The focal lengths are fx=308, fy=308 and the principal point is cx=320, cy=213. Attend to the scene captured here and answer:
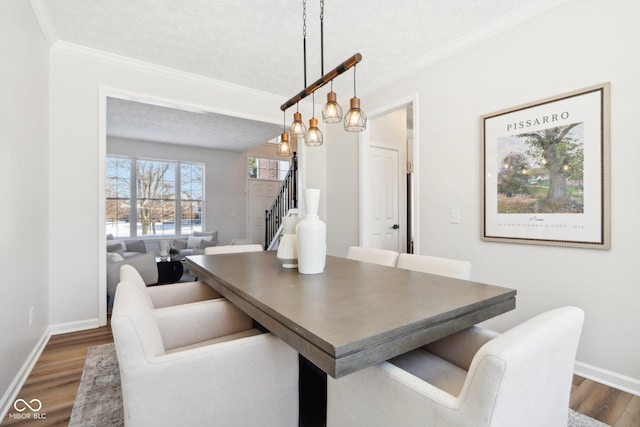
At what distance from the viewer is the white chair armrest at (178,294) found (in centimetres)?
199

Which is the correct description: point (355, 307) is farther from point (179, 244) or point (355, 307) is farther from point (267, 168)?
point (267, 168)

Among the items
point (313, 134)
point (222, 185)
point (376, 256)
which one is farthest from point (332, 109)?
point (222, 185)

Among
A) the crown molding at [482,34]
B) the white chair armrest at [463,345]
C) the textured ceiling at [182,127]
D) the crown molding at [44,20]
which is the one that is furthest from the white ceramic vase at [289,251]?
the textured ceiling at [182,127]

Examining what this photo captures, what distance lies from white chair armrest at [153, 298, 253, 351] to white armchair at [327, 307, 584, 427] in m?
0.74

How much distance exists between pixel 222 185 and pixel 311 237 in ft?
22.0

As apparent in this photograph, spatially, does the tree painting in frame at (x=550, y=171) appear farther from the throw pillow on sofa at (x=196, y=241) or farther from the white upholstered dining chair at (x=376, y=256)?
the throw pillow on sofa at (x=196, y=241)

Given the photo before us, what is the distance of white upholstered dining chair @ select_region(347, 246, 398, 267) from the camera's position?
7.29 ft

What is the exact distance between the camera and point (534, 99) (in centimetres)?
234

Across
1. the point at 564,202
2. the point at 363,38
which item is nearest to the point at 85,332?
the point at 363,38

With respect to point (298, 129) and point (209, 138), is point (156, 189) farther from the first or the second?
point (298, 129)

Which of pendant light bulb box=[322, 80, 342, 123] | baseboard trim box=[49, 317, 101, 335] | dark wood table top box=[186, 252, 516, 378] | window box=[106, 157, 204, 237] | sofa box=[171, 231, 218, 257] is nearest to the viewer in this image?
dark wood table top box=[186, 252, 516, 378]

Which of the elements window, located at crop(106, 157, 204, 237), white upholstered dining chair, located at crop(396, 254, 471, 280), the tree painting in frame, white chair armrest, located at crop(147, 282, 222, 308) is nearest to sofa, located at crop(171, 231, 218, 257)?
window, located at crop(106, 157, 204, 237)

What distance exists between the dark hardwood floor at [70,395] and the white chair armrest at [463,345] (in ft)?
3.49

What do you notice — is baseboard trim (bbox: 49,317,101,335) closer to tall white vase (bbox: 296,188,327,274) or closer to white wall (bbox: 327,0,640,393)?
tall white vase (bbox: 296,188,327,274)
